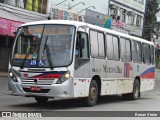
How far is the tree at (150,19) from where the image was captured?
187 feet

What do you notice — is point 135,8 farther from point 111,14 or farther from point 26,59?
point 26,59

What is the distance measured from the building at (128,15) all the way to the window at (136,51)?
74.1 feet

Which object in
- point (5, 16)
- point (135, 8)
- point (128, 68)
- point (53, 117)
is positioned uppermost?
point (135, 8)

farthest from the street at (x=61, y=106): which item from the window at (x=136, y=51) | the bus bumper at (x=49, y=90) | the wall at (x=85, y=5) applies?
the wall at (x=85, y=5)

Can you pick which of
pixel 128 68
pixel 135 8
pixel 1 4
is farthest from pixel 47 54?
pixel 135 8

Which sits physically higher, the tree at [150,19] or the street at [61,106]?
the tree at [150,19]

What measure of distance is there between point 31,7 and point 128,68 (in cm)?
1433

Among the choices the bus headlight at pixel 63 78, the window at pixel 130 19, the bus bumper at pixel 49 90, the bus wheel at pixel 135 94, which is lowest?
the bus wheel at pixel 135 94

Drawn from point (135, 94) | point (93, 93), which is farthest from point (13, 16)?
point (93, 93)

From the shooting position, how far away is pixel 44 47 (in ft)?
42.1

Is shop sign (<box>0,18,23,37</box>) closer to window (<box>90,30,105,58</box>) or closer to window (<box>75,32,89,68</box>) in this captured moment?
window (<box>90,30,105,58</box>)

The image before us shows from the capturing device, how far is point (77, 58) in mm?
12906

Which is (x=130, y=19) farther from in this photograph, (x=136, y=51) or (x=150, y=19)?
(x=136, y=51)

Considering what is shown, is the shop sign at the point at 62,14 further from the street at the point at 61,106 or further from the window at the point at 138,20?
the window at the point at 138,20
